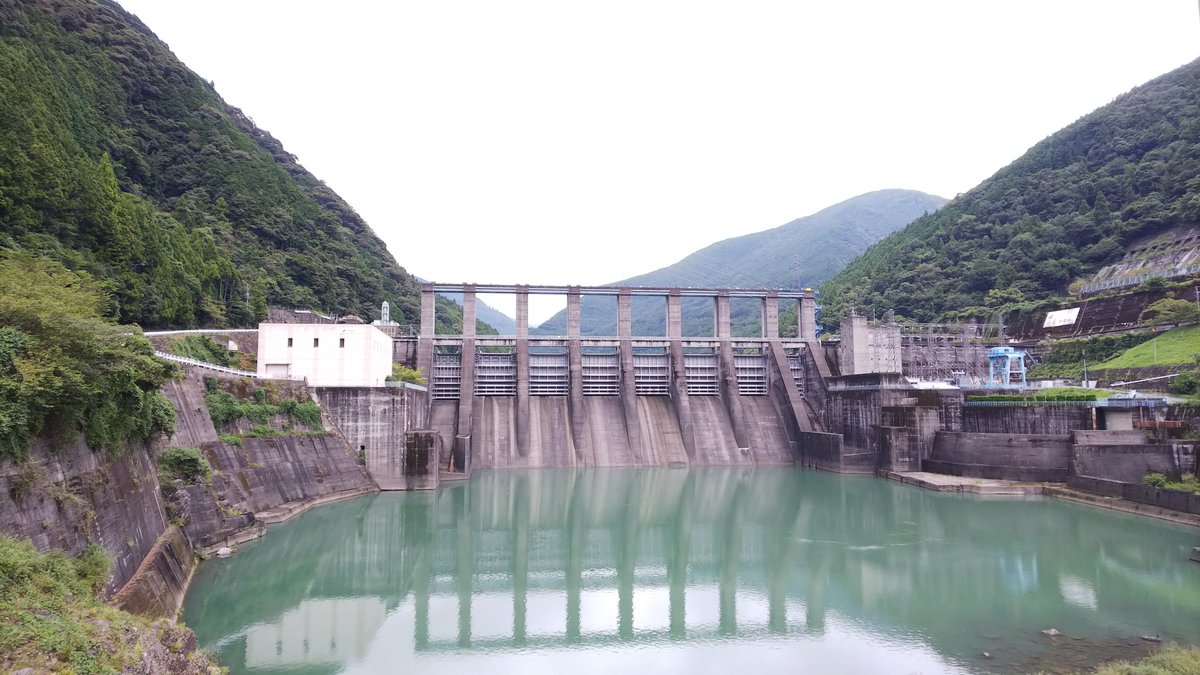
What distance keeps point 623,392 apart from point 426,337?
30.2 ft

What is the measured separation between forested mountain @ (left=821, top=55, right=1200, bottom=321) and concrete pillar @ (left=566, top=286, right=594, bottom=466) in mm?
20920

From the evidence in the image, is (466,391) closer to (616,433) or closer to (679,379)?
(616,433)

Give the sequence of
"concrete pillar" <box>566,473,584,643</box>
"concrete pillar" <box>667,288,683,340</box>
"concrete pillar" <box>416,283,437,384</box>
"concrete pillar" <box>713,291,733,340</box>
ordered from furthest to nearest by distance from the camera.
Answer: "concrete pillar" <box>713,291,733,340</box> → "concrete pillar" <box>667,288,683,340</box> → "concrete pillar" <box>416,283,437,384</box> → "concrete pillar" <box>566,473,584,643</box>

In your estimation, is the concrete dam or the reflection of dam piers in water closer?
the reflection of dam piers in water

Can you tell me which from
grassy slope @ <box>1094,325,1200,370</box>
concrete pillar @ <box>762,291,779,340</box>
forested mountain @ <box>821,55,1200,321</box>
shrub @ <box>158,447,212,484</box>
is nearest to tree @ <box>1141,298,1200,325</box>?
grassy slope @ <box>1094,325,1200,370</box>

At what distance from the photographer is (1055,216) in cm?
5209

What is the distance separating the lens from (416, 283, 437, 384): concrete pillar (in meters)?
31.4

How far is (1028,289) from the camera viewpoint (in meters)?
47.3

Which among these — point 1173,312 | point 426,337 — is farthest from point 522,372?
point 1173,312

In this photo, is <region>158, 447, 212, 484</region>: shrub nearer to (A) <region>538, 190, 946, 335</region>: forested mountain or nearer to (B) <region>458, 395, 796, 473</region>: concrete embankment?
(B) <region>458, 395, 796, 473</region>: concrete embankment

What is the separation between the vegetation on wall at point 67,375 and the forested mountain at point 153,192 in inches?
388

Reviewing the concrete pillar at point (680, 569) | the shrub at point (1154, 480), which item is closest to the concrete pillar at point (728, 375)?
the concrete pillar at point (680, 569)

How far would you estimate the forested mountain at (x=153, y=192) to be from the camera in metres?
22.8

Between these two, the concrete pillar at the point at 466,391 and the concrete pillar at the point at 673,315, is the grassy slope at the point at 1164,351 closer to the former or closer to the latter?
the concrete pillar at the point at 673,315
